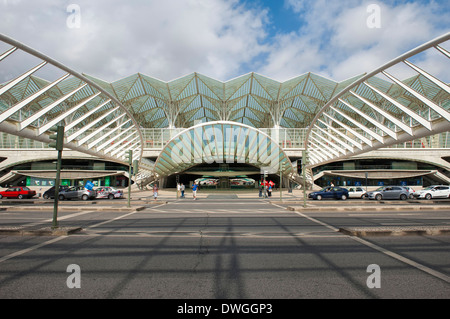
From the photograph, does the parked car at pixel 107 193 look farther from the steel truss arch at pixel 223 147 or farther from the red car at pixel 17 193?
the steel truss arch at pixel 223 147

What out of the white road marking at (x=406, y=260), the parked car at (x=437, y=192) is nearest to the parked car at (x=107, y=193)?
the white road marking at (x=406, y=260)

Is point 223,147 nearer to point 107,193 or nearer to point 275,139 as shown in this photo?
point 107,193

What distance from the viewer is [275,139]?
5841 centimetres

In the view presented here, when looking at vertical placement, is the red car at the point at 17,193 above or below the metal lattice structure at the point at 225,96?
below

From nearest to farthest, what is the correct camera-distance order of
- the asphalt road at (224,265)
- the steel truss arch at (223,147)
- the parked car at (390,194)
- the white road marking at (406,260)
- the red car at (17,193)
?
the asphalt road at (224,265), the white road marking at (406,260), the parked car at (390,194), the red car at (17,193), the steel truss arch at (223,147)

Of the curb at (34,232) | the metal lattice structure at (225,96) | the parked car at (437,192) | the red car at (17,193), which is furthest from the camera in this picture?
the metal lattice structure at (225,96)

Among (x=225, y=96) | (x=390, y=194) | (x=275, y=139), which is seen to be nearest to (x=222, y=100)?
(x=225, y=96)

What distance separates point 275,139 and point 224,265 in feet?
180

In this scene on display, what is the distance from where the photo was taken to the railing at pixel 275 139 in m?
54.2

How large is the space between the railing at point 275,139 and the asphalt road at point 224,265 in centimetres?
5209

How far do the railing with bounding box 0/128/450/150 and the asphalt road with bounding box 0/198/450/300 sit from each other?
52089 millimetres

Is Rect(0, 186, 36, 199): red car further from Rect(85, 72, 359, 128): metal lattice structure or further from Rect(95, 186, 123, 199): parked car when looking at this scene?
Rect(85, 72, 359, 128): metal lattice structure

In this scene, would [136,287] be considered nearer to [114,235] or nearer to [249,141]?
[114,235]
